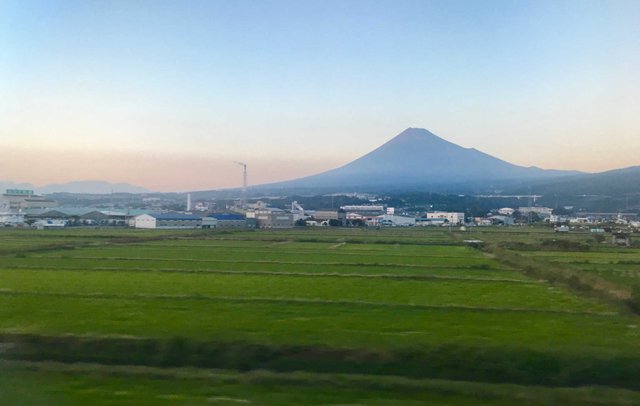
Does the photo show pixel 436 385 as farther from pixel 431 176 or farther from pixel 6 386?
pixel 431 176

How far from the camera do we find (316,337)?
760 centimetres

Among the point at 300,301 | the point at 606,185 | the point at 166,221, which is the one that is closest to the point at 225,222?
the point at 166,221

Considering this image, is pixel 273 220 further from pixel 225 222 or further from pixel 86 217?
pixel 86 217

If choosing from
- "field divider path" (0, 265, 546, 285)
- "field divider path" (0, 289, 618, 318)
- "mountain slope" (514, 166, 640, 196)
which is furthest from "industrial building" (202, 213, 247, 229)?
"mountain slope" (514, 166, 640, 196)

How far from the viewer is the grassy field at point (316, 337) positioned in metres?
5.89

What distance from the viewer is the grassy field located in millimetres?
5895

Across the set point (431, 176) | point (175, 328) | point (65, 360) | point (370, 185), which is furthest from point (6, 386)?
point (431, 176)

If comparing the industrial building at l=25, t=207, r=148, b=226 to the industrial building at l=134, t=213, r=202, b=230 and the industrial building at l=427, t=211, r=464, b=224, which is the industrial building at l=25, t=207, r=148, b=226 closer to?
the industrial building at l=134, t=213, r=202, b=230

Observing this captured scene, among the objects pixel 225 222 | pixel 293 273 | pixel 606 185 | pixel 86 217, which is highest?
pixel 606 185

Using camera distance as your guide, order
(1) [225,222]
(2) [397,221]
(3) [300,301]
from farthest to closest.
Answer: (2) [397,221] < (1) [225,222] < (3) [300,301]

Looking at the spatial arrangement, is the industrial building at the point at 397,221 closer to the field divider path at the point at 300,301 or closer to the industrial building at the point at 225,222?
the industrial building at the point at 225,222

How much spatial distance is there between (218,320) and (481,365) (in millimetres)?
3631

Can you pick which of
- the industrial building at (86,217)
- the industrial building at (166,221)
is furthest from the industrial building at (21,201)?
the industrial building at (166,221)

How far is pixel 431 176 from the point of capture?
16538cm
